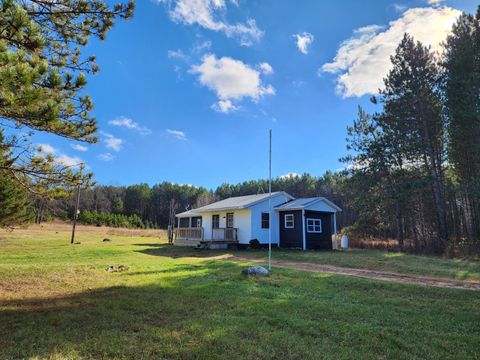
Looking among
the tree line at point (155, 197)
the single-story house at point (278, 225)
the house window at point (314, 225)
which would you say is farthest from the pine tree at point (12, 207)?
the tree line at point (155, 197)

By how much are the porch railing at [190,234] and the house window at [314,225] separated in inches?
315

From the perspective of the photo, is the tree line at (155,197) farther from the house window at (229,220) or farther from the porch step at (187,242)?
the house window at (229,220)

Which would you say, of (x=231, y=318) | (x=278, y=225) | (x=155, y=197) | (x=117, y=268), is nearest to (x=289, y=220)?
(x=278, y=225)

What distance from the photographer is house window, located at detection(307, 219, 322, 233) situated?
75.3 ft

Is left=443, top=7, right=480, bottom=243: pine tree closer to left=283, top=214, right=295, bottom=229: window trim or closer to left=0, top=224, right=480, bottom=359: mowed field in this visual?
left=283, top=214, right=295, bottom=229: window trim

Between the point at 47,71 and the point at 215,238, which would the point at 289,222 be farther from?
the point at 47,71

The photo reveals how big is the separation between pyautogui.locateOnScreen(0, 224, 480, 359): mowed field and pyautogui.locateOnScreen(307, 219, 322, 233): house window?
1337 centimetres

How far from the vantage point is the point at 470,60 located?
18.6m

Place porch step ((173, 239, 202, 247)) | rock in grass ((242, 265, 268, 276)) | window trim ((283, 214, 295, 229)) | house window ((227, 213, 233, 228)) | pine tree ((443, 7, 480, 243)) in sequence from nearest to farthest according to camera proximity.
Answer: rock in grass ((242, 265, 268, 276))
pine tree ((443, 7, 480, 243))
window trim ((283, 214, 295, 229))
porch step ((173, 239, 202, 247))
house window ((227, 213, 233, 228))

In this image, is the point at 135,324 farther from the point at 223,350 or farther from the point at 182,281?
the point at 182,281

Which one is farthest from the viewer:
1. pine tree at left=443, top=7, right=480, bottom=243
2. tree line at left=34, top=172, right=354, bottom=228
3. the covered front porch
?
tree line at left=34, top=172, right=354, bottom=228

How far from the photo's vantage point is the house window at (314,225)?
22953 mm

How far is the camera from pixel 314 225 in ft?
76.2

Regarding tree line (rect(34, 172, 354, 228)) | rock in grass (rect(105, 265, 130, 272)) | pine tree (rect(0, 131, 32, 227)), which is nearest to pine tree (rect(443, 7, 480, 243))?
rock in grass (rect(105, 265, 130, 272))
